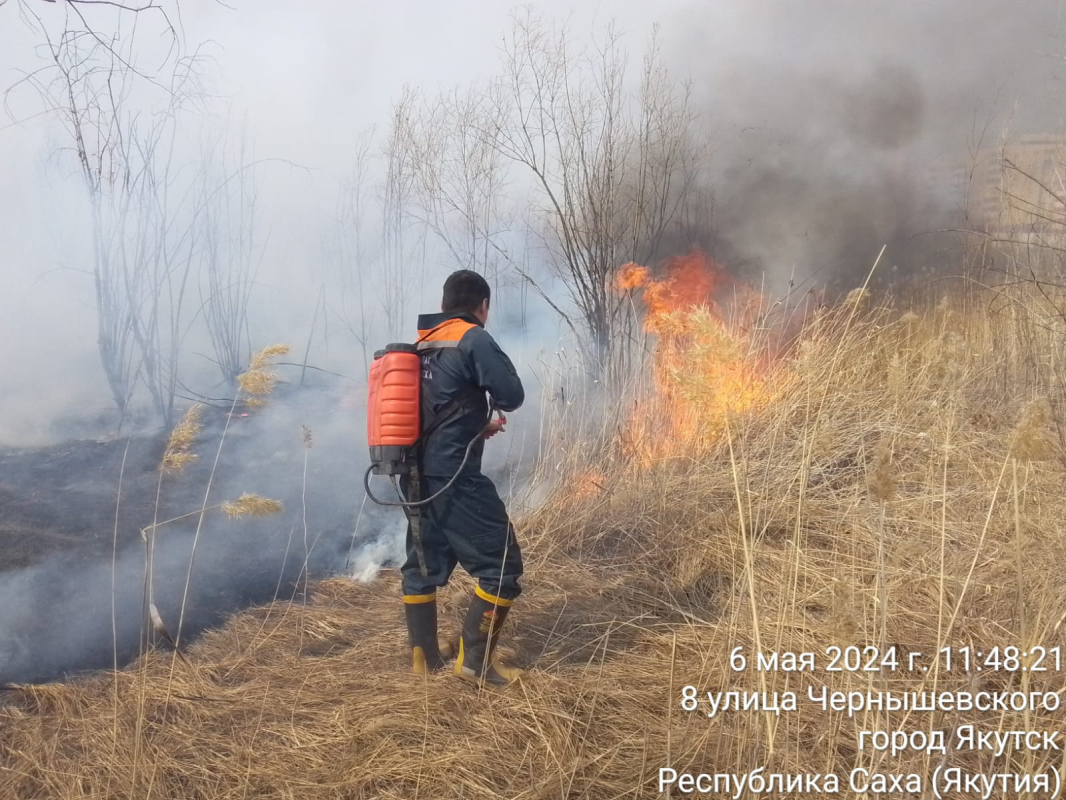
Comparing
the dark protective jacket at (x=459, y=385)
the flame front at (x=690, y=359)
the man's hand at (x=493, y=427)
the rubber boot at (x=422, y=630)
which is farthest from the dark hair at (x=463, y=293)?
the rubber boot at (x=422, y=630)

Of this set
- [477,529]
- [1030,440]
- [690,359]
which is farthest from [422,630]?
[1030,440]

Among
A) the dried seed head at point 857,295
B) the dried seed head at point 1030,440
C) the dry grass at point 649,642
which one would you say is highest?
the dried seed head at point 857,295

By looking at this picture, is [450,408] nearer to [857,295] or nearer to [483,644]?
[483,644]

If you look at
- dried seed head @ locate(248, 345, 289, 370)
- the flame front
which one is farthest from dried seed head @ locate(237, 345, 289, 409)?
A: the flame front

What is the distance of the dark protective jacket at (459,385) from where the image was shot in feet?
10.0

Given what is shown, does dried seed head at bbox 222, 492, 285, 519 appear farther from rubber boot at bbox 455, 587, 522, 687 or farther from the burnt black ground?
rubber boot at bbox 455, 587, 522, 687

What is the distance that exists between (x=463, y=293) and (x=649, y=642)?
1.80 meters

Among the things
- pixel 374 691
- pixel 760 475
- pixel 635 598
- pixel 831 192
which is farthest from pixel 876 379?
pixel 374 691

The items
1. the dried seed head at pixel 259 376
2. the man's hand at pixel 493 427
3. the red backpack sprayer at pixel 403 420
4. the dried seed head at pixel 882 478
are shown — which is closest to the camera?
the dried seed head at pixel 882 478

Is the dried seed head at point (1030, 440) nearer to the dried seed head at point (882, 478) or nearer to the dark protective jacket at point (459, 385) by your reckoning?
the dried seed head at point (882, 478)

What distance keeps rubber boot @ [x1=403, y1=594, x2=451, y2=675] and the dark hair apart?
4.09ft

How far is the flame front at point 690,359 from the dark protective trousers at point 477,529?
3.08 feet

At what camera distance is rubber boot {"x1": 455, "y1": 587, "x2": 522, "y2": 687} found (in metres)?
3.07

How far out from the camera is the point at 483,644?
310 cm
